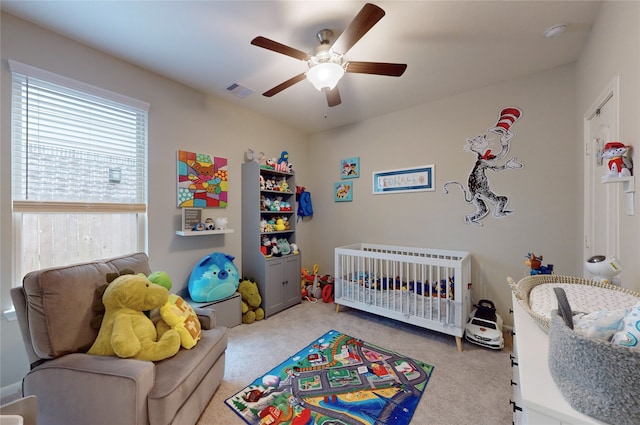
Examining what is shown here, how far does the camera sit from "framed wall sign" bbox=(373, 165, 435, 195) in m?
2.96

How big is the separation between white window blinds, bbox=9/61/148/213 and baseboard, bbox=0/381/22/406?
46.9 inches

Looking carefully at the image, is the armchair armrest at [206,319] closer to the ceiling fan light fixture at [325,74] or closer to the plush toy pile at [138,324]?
the plush toy pile at [138,324]

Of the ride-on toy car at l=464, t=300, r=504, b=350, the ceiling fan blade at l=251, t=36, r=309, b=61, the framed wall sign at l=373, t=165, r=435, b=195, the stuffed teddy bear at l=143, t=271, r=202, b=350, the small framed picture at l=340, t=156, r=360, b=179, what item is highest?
the ceiling fan blade at l=251, t=36, r=309, b=61

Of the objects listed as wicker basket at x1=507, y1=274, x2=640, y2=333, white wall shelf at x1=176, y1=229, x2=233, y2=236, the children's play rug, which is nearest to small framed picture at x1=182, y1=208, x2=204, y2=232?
white wall shelf at x1=176, y1=229, x2=233, y2=236

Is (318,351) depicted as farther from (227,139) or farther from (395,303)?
(227,139)

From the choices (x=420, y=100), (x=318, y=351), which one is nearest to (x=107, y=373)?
(x=318, y=351)

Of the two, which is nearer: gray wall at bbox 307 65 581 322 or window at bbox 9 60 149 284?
window at bbox 9 60 149 284

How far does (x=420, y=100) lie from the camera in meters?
2.89

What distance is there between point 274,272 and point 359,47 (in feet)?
8.19

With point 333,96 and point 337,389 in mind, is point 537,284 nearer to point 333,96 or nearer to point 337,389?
point 337,389

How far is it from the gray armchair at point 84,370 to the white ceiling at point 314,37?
1.71m

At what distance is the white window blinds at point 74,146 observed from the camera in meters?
1.71

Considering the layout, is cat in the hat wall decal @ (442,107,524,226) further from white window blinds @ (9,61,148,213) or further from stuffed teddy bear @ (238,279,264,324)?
white window blinds @ (9,61,148,213)

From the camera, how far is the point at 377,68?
175 cm
